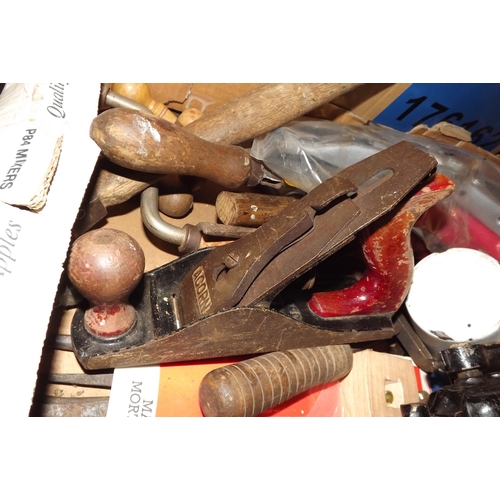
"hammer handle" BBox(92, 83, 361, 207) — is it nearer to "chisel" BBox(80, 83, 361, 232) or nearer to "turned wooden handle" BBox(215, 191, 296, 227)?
"chisel" BBox(80, 83, 361, 232)

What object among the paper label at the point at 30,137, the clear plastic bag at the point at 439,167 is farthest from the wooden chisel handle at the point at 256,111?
the paper label at the point at 30,137

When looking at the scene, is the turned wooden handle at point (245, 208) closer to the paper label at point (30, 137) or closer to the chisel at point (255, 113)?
the chisel at point (255, 113)

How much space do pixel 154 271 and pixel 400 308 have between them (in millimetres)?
960

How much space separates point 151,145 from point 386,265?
0.83 meters

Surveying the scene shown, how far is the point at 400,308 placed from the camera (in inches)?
A: 71.9

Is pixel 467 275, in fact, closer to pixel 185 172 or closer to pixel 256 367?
pixel 256 367

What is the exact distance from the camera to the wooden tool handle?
4.06 ft

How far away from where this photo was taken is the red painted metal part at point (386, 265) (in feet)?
4.62

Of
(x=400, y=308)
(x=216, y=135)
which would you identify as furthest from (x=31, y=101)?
(x=400, y=308)

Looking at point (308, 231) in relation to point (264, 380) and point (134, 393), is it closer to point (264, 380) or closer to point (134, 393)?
point (264, 380)

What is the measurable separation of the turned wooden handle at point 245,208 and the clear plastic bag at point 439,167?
0.15 meters

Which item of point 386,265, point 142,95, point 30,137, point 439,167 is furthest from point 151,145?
point 439,167

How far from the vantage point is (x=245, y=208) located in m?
1.66

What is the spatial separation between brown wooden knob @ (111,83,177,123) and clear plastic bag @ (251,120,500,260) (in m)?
0.43
